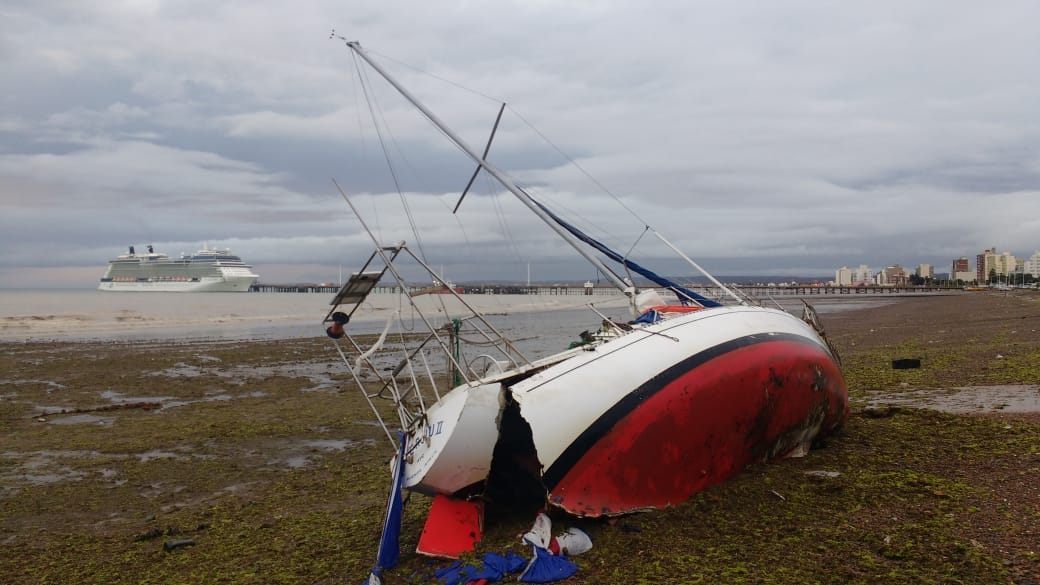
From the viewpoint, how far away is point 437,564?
16.3 feet

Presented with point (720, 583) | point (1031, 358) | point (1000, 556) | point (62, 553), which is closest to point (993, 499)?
point (1000, 556)

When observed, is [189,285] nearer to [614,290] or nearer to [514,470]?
[614,290]

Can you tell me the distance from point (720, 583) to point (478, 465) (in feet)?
6.25

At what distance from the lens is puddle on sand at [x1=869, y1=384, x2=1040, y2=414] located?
8.23m

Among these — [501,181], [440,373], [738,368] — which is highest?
[501,181]

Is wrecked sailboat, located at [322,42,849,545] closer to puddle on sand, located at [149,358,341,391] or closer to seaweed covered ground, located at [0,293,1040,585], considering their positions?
seaweed covered ground, located at [0,293,1040,585]

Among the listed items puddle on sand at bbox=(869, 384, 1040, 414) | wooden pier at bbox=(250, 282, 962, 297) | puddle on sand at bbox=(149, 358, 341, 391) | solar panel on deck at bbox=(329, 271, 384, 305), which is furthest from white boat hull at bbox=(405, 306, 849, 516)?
wooden pier at bbox=(250, 282, 962, 297)

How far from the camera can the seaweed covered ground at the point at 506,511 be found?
4.34 m

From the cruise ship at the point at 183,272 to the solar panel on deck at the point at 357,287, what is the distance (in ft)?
439

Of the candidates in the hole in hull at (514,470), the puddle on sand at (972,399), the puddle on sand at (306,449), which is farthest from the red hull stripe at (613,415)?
the puddle on sand at (306,449)

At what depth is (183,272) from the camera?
12938 cm

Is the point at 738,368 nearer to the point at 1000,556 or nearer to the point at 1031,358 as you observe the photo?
the point at 1000,556

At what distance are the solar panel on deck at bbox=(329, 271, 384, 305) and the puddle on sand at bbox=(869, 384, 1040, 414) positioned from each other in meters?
6.88

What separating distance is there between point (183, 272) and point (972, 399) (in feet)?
457
